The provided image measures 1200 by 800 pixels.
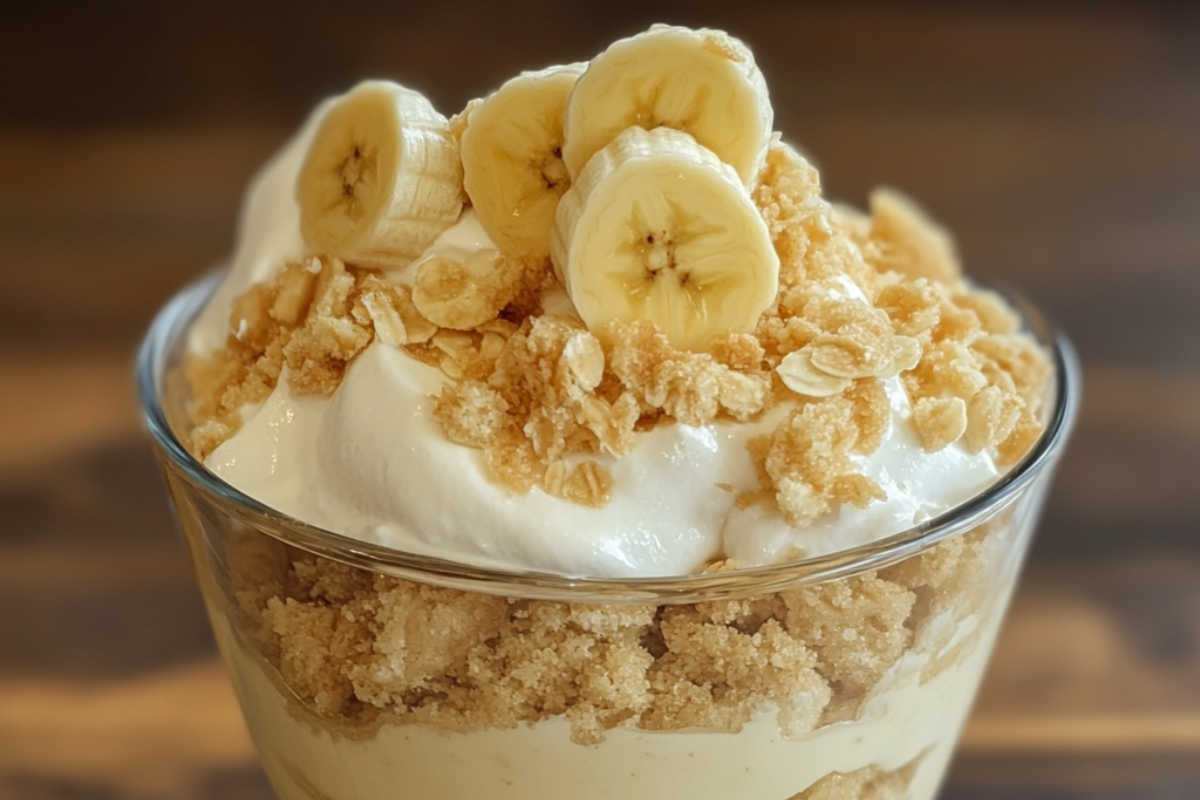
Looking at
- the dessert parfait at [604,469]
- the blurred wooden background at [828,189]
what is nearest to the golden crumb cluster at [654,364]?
the dessert parfait at [604,469]

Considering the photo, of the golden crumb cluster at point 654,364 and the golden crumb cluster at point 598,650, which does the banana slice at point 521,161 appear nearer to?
the golden crumb cluster at point 654,364

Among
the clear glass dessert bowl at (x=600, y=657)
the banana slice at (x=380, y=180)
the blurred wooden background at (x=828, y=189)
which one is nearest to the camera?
the clear glass dessert bowl at (x=600, y=657)

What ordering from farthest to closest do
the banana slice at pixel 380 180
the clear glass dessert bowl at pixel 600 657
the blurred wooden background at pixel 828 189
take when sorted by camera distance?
the blurred wooden background at pixel 828 189 → the banana slice at pixel 380 180 → the clear glass dessert bowl at pixel 600 657

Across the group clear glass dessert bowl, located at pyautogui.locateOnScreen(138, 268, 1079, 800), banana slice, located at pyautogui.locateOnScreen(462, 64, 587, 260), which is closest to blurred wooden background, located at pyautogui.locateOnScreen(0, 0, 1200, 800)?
clear glass dessert bowl, located at pyautogui.locateOnScreen(138, 268, 1079, 800)

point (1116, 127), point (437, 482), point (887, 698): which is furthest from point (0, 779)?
point (1116, 127)

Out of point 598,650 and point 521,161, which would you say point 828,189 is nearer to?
point 521,161

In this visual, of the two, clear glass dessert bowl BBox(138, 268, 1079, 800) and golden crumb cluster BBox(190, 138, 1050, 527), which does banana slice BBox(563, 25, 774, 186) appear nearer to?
golden crumb cluster BBox(190, 138, 1050, 527)

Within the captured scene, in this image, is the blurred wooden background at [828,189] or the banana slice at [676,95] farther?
the blurred wooden background at [828,189]
